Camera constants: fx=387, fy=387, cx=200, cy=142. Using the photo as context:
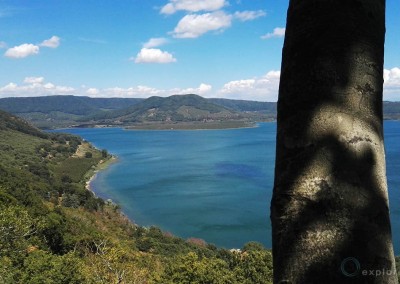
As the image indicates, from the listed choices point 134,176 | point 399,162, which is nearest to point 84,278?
point 134,176

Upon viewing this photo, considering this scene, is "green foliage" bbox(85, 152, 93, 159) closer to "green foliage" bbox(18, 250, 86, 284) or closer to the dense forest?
the dense forest

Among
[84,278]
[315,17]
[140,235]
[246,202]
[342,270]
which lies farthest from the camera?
[246,202]

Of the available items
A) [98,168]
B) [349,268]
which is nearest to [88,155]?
[98,168]

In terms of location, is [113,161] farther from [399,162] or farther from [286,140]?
[286,140]

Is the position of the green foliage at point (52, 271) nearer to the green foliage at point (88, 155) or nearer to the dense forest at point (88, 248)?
the dense forest at point (88, 248)

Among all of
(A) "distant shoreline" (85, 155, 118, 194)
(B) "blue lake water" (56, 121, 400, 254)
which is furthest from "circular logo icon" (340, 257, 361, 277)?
(A) "distant shoreline" (85, 155, 118, 194)
